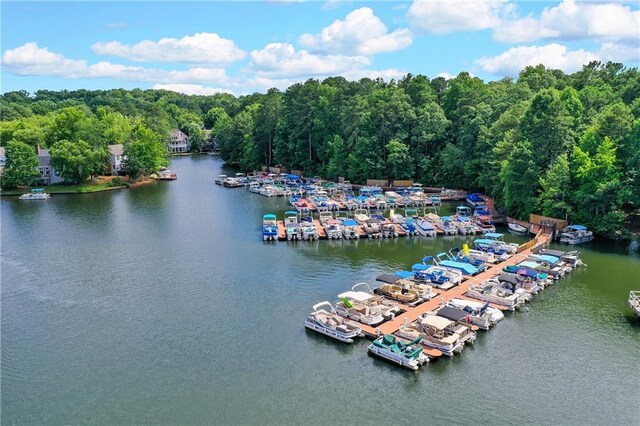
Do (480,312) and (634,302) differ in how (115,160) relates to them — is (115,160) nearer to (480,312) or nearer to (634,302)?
(480,312)

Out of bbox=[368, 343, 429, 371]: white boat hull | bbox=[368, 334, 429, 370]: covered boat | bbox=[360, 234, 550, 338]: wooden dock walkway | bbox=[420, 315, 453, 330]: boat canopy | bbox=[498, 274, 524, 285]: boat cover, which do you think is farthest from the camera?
bbox=[498, 274, 524, 285]: boat cover

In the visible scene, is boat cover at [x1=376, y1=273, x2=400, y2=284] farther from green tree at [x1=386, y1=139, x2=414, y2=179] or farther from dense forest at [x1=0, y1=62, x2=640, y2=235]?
green tree at [x1=386, y1=139, x2=414, y2=179]

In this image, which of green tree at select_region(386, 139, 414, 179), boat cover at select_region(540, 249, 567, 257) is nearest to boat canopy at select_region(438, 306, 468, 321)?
boat cover at select_region(540, 249, 567, 257)

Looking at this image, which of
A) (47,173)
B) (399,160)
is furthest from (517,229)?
(47,173)

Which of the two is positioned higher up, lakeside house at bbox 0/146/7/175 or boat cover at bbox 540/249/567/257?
lakeside house at bbox 0/146/7/175

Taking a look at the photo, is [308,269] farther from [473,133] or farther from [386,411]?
[473,133]

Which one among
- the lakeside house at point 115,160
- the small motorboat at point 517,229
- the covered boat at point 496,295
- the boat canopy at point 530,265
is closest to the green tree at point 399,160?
the small motorboat at point 517,229
